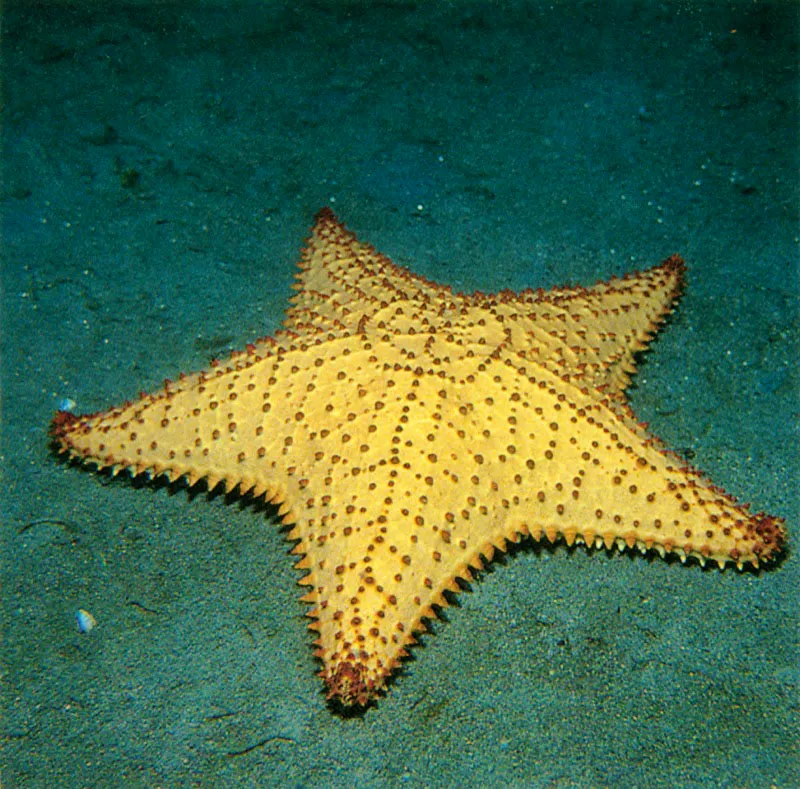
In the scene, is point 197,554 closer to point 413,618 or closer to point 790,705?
point 413,618

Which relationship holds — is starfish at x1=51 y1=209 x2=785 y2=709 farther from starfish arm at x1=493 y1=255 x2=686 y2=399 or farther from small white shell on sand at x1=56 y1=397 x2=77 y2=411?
small white shell on sand at x1=56 y1=397 x2=77 y2=411

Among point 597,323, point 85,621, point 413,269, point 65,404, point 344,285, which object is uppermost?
point 597,323

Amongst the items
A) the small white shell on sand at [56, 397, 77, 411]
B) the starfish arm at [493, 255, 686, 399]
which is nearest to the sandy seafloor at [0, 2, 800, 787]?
the small white shell on sand at [56, 397, 77, 411]

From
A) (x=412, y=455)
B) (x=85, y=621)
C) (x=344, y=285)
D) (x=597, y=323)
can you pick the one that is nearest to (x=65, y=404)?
(x=85, y=621)

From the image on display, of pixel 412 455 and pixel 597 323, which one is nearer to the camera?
pixel 412 455

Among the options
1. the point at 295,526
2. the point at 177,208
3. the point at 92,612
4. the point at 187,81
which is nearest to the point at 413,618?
the point at 295,526

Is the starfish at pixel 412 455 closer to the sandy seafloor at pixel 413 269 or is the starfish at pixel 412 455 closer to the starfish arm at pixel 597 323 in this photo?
the starfish arm at pixel 597 323

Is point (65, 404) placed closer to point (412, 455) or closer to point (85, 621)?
point (85, 621)
